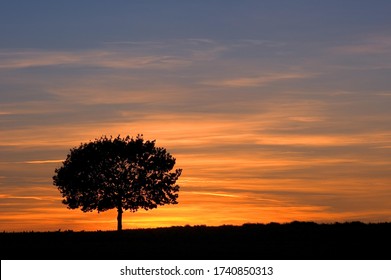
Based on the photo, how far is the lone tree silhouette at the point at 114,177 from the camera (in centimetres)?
9206

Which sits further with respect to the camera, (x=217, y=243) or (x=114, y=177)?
(x=114, y=177)

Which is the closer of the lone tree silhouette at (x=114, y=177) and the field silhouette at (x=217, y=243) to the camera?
the field silhouette at (x=217, y=243)

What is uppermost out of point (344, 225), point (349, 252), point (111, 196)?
point (111, 196)

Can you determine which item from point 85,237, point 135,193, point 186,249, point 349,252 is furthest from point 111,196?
point 349,252

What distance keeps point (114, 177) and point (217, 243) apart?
2749cm

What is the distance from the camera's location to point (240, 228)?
278ft

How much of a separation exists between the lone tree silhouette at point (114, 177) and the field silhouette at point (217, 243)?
13.8 ft

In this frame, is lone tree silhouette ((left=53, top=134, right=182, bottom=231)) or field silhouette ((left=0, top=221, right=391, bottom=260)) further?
lone tree silhouette ((left=53, top=134, right=182, bottom=231))

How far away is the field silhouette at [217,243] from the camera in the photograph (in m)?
55.0

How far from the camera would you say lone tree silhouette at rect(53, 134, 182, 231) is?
302 feet

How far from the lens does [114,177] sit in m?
92.2

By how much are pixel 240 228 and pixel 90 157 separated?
19.6m

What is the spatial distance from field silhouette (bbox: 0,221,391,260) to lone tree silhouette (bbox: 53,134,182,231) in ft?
13.8

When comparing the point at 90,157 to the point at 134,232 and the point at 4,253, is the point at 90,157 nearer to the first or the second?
the point at 134,232
